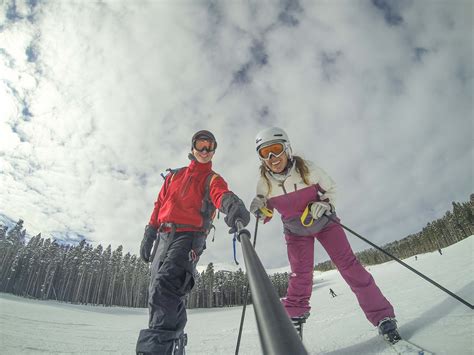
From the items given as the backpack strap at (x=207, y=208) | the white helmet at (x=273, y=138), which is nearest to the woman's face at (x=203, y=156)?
the backpack strap at (x=207, y=208)

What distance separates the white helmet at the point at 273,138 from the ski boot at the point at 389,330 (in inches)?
99.1

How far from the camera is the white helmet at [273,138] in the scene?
390 centimetres

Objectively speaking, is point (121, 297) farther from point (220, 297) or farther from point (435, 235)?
point (435, 235)

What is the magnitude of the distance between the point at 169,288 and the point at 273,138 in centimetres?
276

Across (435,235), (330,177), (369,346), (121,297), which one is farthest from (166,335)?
(435,235)

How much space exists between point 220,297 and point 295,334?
3053 inches

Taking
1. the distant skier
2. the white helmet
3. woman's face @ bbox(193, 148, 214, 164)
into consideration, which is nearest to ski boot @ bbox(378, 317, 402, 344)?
the distant skier

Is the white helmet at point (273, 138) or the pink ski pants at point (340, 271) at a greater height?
the white helmet at point (273, 138)

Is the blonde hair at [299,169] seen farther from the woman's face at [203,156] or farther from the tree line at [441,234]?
the tree line at [441,234]

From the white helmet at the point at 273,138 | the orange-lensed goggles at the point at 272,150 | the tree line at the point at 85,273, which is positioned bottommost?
the orange-lensed goggles at the point at 272,150

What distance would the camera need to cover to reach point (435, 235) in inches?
3113

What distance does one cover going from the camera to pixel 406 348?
6.88 ft

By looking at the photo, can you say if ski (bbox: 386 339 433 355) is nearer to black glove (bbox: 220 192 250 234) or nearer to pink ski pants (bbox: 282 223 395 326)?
pink ski pants (bbox: 282 223 395 326)

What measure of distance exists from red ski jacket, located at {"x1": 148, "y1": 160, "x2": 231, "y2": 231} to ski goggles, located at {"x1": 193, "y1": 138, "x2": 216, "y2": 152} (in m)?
0.23
